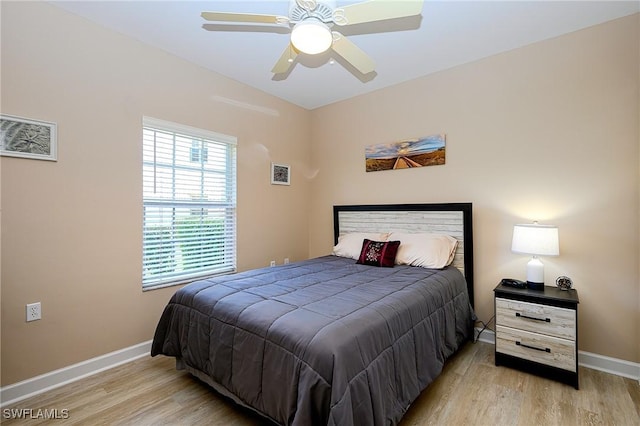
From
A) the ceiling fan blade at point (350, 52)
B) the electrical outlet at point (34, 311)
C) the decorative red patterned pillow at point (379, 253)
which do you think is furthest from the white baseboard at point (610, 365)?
the electrical outlet at point (34, 311)

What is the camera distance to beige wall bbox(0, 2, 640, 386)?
210 centimetres

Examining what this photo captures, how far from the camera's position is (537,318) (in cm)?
225

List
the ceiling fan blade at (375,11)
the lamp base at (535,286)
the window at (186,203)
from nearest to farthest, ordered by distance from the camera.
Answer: the ceiling fan blade at (375,11), the lamp base at (535,286), the window at (186,203)

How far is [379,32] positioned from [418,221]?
1.88m

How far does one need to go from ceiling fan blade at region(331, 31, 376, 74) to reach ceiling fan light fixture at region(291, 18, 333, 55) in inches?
9.0

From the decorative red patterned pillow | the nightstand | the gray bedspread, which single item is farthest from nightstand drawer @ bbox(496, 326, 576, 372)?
the decorative red patterned pillow

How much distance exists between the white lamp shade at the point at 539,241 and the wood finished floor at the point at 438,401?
0.94m

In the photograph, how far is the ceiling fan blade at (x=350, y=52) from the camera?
6.39 feet

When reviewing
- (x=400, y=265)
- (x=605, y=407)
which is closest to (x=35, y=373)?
(x=400, y=265)

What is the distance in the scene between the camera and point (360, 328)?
1515 mm

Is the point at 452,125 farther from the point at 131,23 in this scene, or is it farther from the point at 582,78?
the point at 131,23

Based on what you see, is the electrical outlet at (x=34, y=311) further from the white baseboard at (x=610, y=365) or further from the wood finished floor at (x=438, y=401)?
the white baseboard at (x=610, y=365)

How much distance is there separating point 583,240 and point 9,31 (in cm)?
449

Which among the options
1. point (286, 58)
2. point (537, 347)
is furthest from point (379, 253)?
point (286, 58)
